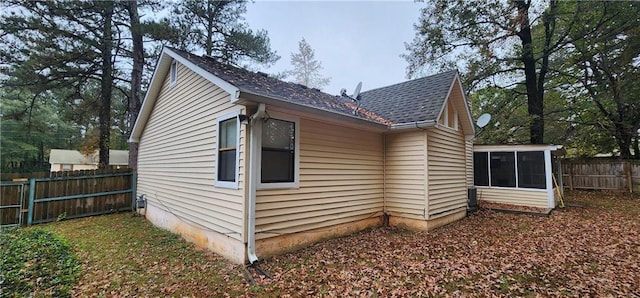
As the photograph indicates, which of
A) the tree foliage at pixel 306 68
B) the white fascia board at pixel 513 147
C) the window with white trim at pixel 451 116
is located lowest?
the white fascia board at pixel 513 147

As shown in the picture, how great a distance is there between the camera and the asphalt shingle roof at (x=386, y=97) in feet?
22.0

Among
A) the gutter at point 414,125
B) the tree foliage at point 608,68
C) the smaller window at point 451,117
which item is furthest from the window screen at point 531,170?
the tree foliage at point 608,68

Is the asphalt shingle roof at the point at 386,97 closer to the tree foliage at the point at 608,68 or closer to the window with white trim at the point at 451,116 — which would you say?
the window with white trim at the point at 451,116

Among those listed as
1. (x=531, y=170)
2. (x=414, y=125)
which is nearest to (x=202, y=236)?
(x=414, y=125)

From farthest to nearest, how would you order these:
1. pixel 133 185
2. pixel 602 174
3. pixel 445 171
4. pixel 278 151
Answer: pixel 602 174, pixel 133 185, pixel 445 171, pixel 278 151

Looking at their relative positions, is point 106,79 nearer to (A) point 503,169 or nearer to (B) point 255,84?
(B) point 255,84

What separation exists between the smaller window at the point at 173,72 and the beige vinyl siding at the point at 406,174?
20.0ft

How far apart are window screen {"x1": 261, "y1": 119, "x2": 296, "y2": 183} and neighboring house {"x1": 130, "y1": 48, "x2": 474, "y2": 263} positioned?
2 centimetres

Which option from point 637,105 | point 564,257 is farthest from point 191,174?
point 637,105

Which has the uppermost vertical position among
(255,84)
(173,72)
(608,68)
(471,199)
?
(608,68)

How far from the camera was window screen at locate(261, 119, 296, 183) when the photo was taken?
5.08 meters

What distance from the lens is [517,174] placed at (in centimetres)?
1015

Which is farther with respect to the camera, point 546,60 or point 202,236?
point 546,60

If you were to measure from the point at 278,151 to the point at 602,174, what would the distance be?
17199 millimetres
